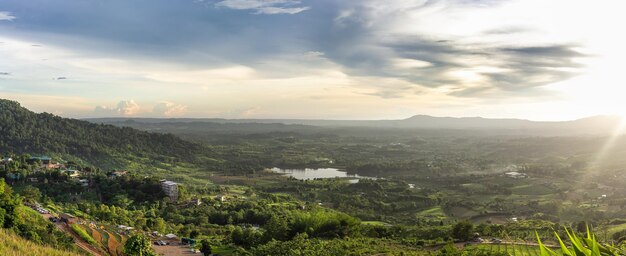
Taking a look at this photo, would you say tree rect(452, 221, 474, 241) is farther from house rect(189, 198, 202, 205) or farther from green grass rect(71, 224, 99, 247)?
house rect(189, 198, 202, 205)

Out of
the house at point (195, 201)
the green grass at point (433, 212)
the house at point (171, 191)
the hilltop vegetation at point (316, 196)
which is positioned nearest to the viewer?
the hilltop vegetation at point (316, 196)

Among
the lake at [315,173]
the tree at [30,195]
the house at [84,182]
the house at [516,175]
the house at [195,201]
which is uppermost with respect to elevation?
the tree at [30,195]

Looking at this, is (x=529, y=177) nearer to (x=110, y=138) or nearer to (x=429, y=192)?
(x=429, y=192)

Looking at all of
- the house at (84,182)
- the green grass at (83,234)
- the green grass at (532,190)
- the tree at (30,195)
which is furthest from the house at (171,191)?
the green grass at (532,190)

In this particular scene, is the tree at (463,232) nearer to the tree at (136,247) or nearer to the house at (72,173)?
the tree at (136,247)

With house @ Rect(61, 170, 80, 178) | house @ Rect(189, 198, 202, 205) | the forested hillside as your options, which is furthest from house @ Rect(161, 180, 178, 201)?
the forested hillside

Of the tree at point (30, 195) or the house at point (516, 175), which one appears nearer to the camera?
the tree at point (30, 195)

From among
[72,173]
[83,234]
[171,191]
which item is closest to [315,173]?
[171,191]

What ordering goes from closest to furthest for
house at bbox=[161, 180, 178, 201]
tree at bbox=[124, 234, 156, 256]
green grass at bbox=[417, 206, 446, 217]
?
tree at bbox=[124, 234, 156, 256] → house at bbox=[161, 180, 178, 201] → green grass at bbox=[417, 206, 446, 217]
